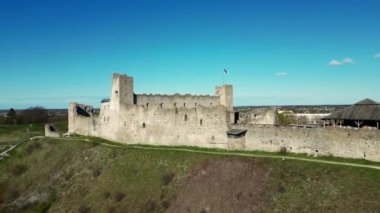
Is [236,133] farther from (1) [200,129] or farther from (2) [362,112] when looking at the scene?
(2) [362,112]

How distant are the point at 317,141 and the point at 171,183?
43.8ft

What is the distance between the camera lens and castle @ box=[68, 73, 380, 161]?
32.3 m

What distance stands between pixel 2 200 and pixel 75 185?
10.2 meters

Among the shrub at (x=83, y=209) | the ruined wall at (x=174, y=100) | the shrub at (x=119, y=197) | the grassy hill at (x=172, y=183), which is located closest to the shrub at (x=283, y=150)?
the grassy hill at (x=172, y=183)

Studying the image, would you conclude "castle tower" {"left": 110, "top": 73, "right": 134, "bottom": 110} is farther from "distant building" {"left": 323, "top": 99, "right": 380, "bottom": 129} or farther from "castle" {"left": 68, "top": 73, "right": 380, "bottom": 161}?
"distant building" {"left": 323, "top": 99, "right": 380, "bottom": 129}

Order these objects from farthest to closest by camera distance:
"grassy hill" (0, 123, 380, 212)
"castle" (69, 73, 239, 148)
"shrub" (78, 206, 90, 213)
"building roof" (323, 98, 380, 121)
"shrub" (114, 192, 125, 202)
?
"castle" (69, 73, 239, 148) < "shrub" (78, 206, 90, 213) < "shrub" (114, 192, 125, 202) < "building roof" (323, 98, 380, 121) < "grassy hill" (0, 123, 380, 212)

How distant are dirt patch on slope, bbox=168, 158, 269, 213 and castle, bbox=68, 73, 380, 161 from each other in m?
4.59

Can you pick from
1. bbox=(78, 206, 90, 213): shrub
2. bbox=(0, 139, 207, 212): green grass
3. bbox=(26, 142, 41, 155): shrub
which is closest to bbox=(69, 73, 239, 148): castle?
bbox=(0, 139, 207, 212): green grass

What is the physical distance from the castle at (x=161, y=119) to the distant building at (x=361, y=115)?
1090 cm

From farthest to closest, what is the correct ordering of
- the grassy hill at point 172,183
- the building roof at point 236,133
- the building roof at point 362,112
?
1. the building roof at point 236,133
2. the building roof at point 362,112
3. the grassy hill at point 172,183

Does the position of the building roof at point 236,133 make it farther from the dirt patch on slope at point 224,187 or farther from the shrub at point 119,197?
the shrub at point 119,197

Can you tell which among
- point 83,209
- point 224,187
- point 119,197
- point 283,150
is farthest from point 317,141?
point 83,209

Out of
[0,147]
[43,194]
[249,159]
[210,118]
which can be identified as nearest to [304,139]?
[249,159]

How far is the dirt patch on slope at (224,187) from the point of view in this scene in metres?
29.6
